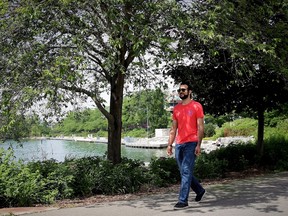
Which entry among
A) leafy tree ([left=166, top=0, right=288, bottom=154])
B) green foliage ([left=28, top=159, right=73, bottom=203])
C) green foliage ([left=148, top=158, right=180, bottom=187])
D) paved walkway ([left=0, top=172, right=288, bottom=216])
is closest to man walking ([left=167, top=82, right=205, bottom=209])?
paved walkway ([left=0, top=172, right=288, bottom=216])

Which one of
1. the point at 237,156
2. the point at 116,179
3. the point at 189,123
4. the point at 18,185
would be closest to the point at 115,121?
the point at 116,179

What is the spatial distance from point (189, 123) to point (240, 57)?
270 cm

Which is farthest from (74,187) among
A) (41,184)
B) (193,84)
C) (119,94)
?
(193,84)

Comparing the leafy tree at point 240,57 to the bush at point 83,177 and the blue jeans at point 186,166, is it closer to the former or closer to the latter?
the blue jeans at point 186,166

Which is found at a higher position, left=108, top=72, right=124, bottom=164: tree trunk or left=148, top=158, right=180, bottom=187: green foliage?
left=108, top=72, right=124, bottom=164: tree trunk

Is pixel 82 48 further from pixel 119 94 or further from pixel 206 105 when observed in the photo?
pixel 206 105

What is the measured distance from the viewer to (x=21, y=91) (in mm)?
7133

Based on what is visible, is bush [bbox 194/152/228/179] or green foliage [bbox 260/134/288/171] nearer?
bush [bbox 194/152/228/179]

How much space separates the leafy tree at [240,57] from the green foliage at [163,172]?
2796mm

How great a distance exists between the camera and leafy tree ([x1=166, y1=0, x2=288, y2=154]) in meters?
8.31

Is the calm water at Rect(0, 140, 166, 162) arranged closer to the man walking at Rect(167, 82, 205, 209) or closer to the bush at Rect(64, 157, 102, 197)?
the bush at Rect(64, 157, 102, 197)

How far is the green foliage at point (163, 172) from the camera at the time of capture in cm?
948

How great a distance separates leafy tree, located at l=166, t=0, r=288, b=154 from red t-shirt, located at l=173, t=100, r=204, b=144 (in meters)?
1.80

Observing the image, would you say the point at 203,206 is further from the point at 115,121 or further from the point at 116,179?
the point at 115,121
